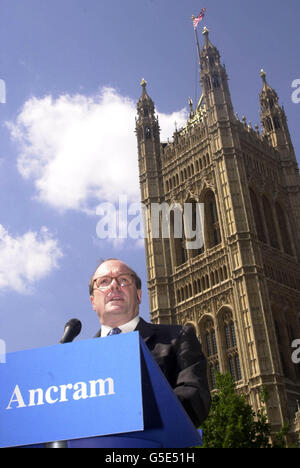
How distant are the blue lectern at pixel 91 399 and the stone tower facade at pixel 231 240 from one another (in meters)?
30.9

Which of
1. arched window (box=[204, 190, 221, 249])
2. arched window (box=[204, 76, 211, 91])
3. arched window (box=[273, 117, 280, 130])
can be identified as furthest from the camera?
arched window (box=[273, 117, 280, 130])

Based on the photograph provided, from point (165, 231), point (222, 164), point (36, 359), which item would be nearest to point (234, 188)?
point (222, 164)

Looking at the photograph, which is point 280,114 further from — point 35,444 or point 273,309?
point 35,444

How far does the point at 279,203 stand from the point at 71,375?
45.0 meters

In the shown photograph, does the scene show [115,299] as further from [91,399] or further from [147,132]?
[147,132]

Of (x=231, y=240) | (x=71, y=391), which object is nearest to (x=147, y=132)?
(x=231, y=240)

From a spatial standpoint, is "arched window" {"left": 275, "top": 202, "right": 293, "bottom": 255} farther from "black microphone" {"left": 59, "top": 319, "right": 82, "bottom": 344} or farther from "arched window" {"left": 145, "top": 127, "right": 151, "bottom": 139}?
"black microphone" {"left": 59, "top": 319, "right": 82, "bottom": 344}

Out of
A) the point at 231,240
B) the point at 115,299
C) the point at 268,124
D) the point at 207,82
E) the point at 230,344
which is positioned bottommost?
the point at 115,299

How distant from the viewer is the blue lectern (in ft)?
9.18

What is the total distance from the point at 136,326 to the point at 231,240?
115 feet

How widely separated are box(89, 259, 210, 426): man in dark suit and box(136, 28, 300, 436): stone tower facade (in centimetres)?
2963

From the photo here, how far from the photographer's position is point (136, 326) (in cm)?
434

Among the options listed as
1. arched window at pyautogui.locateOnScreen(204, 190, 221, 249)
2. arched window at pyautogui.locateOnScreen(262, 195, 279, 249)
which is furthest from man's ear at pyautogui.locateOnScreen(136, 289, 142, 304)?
arched window at pyautogui.locateOnScreen(262, 195, 279, 249)

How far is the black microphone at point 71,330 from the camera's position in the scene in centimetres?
414
